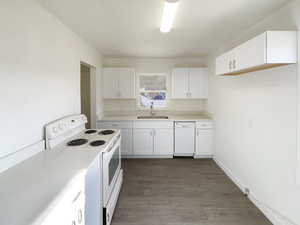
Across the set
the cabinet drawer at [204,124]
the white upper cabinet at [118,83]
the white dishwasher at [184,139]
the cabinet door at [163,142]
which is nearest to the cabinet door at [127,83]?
the white upper cabinet at [118,83]

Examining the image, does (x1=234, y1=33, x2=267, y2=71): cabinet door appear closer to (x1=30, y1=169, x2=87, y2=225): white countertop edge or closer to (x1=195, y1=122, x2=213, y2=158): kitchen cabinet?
(x1=30, y1=169, x2=87, y2=225): white countertop edge

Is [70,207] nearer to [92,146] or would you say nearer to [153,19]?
[92,146]

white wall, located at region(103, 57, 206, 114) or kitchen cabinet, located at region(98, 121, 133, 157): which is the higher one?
white wall, located at region(103, 57, 206, 114)

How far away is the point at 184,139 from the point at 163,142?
1.55 feet

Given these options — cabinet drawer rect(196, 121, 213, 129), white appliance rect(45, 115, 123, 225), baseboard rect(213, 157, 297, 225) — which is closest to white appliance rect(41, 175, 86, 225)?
white appliance rect(45, 115, 123, 225)

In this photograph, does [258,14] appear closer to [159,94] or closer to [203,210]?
[203,210]

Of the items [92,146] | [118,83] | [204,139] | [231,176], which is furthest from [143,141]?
[92,146]

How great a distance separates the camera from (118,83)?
4.49m

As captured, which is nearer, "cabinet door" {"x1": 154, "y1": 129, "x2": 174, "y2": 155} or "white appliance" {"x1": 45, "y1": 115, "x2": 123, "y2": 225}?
"white appliance" {"x1": 45, "y1": 115, "x2": 123, "y2": 225}

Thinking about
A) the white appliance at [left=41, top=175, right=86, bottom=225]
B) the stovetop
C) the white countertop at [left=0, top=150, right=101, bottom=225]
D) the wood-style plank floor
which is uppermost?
the stovetop

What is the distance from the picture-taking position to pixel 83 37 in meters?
3.05

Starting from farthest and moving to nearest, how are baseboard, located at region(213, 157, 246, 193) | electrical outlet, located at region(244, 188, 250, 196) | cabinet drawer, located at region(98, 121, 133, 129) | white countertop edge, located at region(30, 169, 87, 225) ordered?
cabinet drawer, located at region(98, 121, 133, 129), baseboard, located at region(213, 157, 246, 193), electrical outlet, located at region(244, 188, 250, 196), white countertop edge, located at region(30, 169, 87, 225)

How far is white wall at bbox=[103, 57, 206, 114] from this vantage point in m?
4.77

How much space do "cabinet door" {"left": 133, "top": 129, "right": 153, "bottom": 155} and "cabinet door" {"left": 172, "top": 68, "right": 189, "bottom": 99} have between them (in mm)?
1125
